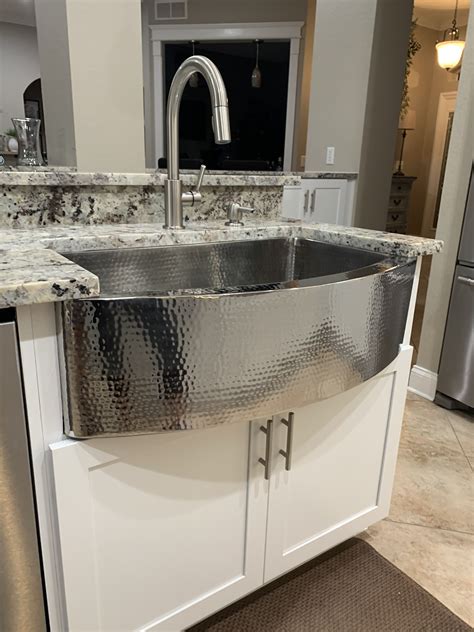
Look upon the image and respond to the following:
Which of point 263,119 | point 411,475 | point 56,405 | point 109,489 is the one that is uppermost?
point 263,119

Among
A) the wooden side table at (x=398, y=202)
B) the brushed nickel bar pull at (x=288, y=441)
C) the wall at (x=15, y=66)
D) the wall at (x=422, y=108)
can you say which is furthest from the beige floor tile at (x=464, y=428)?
the wall at (x=422, y=108)

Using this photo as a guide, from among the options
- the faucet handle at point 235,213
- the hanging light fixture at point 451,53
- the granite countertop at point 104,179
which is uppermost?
the hanging light fixture at point 451,53

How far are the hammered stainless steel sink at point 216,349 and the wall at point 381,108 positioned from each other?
2.34 meters

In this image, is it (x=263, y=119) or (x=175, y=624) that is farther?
(x=263, y=119)

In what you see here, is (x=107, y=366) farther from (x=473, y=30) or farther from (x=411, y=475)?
(x=473, y=30)

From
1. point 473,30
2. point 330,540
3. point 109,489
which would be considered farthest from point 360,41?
point 109,489

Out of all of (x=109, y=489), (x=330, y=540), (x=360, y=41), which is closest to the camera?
(x=109, y=489)

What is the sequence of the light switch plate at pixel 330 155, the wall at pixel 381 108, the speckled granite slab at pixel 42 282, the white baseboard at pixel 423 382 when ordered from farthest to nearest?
1. the light switch plate at pixel 330 155
2. the wall at pixel 381 108
3. the white baseboard at pixel 423 382
4. the speckled granite slab at pixel 42 282

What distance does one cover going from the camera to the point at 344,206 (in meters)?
3.13

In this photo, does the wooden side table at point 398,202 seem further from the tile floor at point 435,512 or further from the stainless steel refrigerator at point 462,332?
the tile floor at point 435,512

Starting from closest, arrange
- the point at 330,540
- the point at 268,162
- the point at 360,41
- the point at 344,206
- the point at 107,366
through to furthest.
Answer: the point at 107,366 < the point at 330,540 < the point at 360,41 < the point at 344,206 < the point at 268,162

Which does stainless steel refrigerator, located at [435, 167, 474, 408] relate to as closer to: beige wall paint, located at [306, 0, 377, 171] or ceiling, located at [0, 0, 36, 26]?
beige wall paint, located at [306, 0, 377, 171]

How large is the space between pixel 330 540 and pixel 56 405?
0.82 metres

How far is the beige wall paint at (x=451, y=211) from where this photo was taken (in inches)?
77.2
